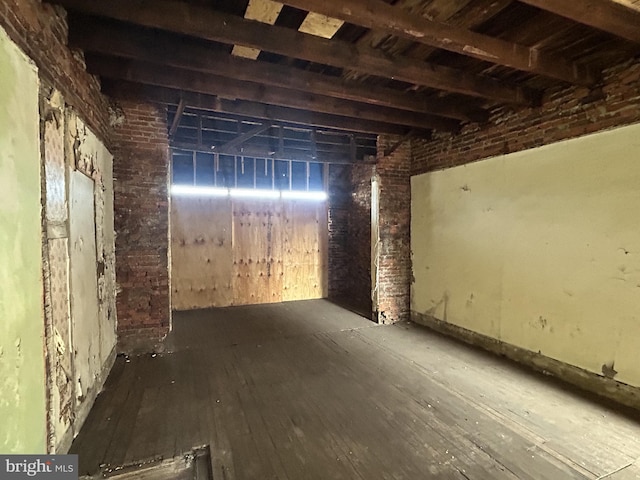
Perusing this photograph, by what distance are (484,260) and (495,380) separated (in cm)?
139

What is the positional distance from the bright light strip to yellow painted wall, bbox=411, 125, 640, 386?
266cm

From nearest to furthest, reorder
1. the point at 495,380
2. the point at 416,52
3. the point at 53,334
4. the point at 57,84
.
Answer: the point at 53,334 → the point at 57,84 → the point at 416,52 → the point at 495,380

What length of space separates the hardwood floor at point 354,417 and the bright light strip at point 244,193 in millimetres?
2794

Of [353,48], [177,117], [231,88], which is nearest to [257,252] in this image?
[177,117]

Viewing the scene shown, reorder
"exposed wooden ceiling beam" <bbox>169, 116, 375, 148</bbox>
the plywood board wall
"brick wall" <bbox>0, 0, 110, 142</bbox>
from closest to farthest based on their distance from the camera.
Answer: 1. "brick wall" <bbox>0, 0, 110, 142</bbox>
2. "exposed wooden ceiling beam" <bbox>169, 116, 375, 148</bbox>
3. the plywood board wall

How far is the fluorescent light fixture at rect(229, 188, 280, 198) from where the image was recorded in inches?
242

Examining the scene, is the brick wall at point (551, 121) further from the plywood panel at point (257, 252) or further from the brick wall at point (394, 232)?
the plywood panel at point (257, 252)

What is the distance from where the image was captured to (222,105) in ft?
11.9

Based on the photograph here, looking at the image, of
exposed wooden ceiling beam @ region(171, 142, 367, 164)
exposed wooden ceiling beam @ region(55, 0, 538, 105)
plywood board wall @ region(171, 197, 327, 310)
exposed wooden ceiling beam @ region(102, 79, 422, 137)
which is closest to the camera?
exposed wooden ceiling beam @ region(55, 0, 538, 105)

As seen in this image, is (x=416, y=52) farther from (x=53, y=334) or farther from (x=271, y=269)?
(x=271, y=269)

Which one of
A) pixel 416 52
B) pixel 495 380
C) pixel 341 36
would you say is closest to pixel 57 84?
pixel 341 36

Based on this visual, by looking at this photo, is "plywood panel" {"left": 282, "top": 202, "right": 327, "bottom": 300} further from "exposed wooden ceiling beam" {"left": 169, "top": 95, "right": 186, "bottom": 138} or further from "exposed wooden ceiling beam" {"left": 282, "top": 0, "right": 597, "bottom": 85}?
"exposed wooden ceiling beam" {"left": 282, "top": 0, "right": 597, "bottom": 85}

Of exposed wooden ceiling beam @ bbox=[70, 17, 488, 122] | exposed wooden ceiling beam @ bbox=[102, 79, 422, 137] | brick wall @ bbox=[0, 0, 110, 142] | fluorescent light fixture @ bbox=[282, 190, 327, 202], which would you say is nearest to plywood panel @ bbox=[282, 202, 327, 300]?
fluorescent light fixture @ bbox=[282, 190, 327, 202]

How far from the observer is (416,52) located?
2.79m
